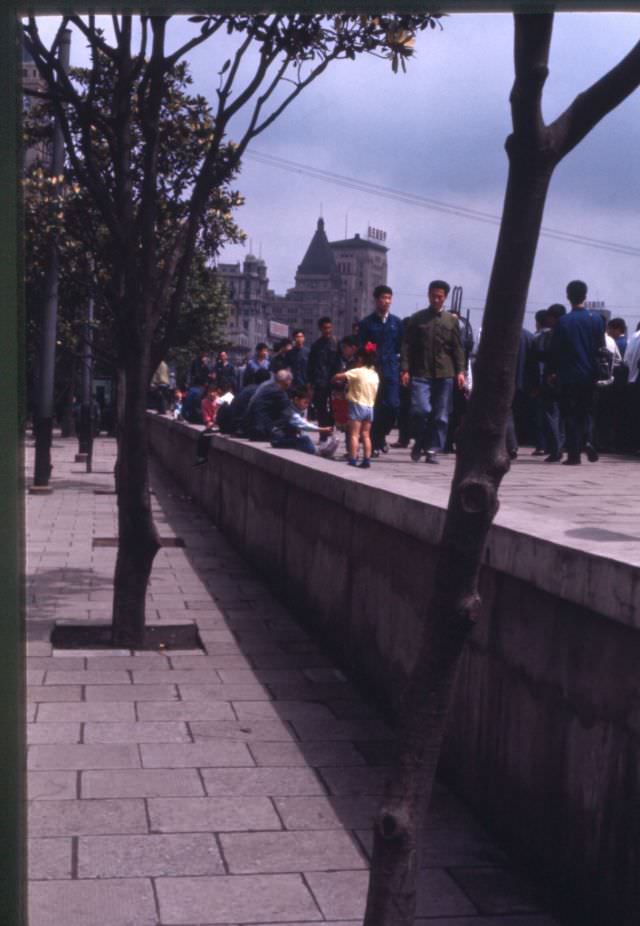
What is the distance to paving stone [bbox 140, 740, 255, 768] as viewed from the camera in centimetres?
539

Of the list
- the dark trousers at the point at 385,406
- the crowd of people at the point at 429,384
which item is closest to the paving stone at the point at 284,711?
the crowd of people at the point at 429,384

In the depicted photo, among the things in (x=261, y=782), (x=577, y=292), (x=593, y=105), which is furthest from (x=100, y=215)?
(x=593, y=105)

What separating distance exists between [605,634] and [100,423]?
137 ft

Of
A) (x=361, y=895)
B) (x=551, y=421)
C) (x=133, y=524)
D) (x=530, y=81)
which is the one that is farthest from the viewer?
(x=551, y=421)

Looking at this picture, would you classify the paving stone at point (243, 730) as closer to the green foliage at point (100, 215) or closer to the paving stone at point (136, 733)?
the paving stone at point (136, 733)

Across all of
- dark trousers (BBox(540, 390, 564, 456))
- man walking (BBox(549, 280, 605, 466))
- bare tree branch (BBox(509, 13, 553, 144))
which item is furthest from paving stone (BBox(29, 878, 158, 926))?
dark trousers (BBox(540, 390, 564, 456))

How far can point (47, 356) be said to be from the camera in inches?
750

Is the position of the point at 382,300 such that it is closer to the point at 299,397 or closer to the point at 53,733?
the point at 299,397

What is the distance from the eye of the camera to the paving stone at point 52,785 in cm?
493

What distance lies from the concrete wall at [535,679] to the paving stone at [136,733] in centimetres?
87

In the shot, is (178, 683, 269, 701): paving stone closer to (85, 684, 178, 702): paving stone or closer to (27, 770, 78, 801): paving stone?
(85, 684, 178, 702): paving stone

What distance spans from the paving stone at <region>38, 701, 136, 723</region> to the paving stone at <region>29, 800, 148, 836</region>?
123 cm

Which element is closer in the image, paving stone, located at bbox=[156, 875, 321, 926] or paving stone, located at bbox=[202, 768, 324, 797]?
paving stone, located at bbox=[156, 875, 321, 926]

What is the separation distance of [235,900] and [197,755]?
1577mm
